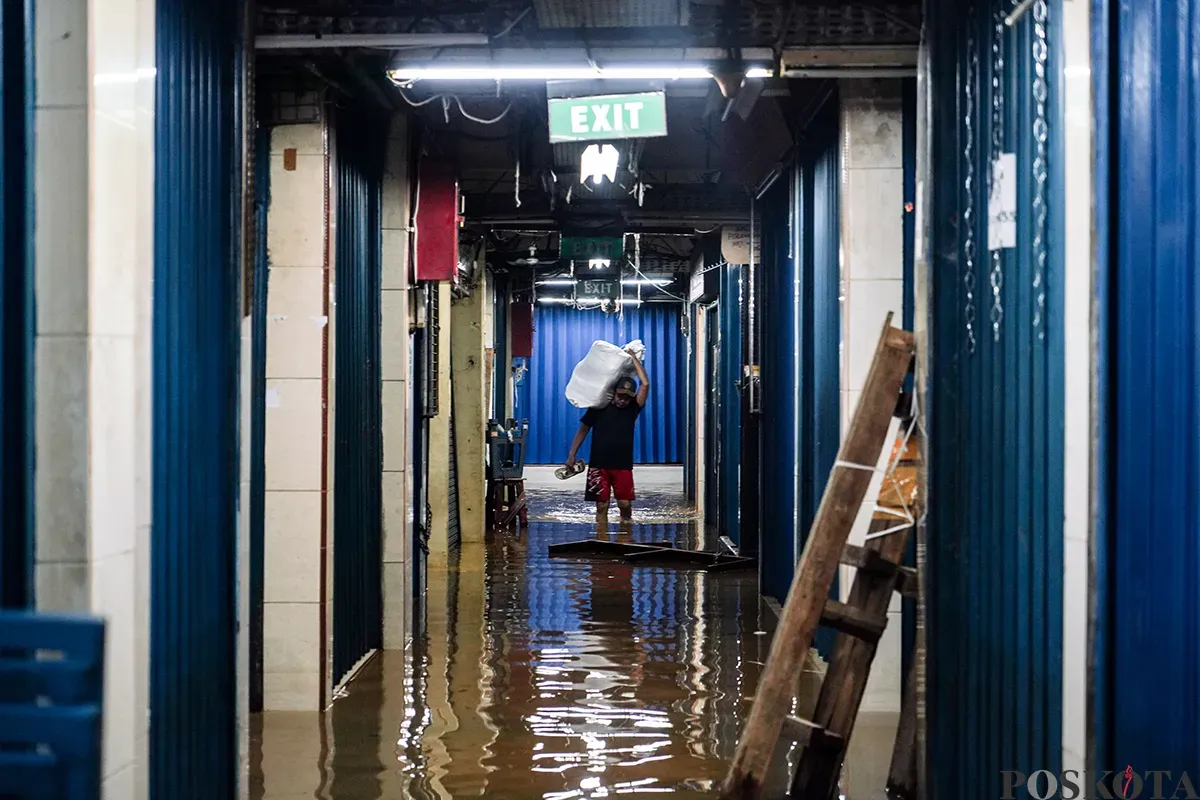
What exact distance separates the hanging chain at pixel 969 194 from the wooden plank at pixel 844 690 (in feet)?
3.98

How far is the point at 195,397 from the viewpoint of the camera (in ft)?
12.9

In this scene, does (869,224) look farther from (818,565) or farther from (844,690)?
(844,690)

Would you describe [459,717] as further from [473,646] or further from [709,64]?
[709,64]

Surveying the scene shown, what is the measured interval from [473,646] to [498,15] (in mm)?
4031

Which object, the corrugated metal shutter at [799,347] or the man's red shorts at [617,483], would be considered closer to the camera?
the corrugated metal shutter at [799,347]

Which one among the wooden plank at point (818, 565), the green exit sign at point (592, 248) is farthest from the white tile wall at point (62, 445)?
the green exit sign at point (592, 248)

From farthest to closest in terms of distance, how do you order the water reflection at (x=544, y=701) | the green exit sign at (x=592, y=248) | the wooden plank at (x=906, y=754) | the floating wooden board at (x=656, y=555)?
the green exit sign at (x=592, y=248)
the floating wooden board at (x=656, y=555)
the water reflection at (x=544, y=701)
the wooden plank at (x=906, y=754)

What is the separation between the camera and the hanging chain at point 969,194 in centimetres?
372

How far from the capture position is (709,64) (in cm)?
611

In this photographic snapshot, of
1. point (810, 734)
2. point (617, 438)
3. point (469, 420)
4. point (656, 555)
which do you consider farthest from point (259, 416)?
point (617, 438)

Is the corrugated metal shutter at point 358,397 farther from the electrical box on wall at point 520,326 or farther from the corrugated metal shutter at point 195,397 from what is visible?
the electrical box on wall at point 520,326

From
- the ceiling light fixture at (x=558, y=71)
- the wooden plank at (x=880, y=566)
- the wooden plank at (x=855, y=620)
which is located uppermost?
the ceiling light fixture at (x=558, y=71)

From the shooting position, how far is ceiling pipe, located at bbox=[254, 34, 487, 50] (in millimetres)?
5734

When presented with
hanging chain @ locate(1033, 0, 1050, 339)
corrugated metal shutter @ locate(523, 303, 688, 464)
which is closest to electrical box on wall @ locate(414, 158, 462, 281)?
hanging chain @ locate(1033, 0, 1050, 339)
